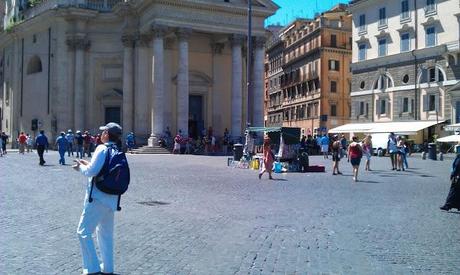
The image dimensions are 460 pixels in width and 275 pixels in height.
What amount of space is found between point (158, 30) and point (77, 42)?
937cm

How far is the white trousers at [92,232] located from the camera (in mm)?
5844

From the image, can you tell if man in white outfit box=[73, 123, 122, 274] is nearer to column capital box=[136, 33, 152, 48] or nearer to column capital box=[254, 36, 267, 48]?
column capital box=[136, 33, 152, 48]

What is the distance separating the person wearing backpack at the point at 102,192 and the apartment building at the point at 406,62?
4380 cm

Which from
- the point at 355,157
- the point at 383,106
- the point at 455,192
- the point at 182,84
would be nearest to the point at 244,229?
the point at 455,192

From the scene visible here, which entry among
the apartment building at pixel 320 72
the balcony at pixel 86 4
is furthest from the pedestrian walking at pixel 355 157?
the apartment building at pixel 320 72

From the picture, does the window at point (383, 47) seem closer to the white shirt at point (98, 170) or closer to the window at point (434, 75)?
the window at point (434, 75)

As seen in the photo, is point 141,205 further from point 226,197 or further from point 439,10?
point 439,10

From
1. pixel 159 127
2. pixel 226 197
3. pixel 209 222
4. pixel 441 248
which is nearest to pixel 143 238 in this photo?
pixel 209 222

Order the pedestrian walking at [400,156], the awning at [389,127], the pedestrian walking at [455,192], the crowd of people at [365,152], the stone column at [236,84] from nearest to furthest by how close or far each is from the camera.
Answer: the pedestrian walking at [455,192]
the crowd of people at [365,152]
the pedestrian walking at [400,156]
the stone column at [236,84]
the awning at [389,127]

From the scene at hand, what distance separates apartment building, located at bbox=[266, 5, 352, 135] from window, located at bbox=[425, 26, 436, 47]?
18465 millimetres

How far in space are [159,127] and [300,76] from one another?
40.5 m

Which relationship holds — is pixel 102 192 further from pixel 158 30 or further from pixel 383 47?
pixel 383 47

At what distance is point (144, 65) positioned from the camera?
39.8 metres

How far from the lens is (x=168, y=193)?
46.4 feet
